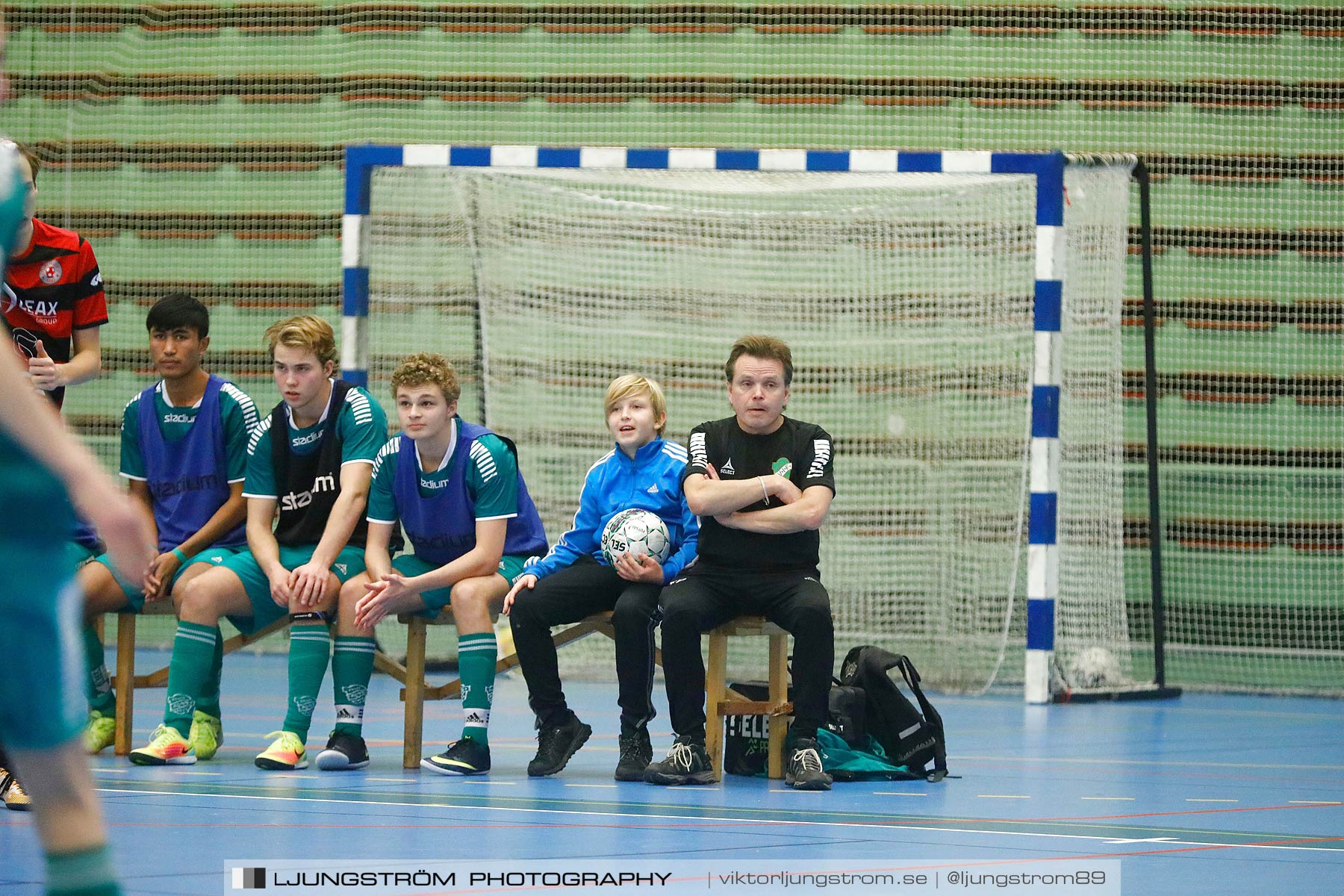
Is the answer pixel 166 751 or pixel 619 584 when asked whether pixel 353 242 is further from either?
pixel 166 751

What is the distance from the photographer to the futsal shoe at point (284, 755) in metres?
5.24

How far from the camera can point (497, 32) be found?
10695mm

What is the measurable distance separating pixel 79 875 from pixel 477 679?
127 inches

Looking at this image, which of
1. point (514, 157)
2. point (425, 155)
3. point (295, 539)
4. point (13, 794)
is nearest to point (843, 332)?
point (514, 157)

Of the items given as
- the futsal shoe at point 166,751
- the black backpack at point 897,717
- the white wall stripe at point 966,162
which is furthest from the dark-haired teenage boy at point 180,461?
the white wall stripe at point 966,162

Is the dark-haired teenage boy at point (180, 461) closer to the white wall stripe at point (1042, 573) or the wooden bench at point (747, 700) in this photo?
the wooden bench at point (747, 700)

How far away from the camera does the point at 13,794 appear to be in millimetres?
4344

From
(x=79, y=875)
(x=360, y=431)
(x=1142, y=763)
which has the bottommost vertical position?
(x=1142, y=763)

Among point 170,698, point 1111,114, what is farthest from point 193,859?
point 1111,114

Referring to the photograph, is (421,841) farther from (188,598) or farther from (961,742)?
(961,742)

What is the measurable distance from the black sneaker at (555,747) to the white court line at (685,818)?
814 millimetres

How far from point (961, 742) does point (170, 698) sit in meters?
2.92

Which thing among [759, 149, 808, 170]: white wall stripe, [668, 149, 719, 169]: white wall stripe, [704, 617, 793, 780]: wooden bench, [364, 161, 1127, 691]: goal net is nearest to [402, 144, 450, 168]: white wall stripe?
[364, 161, 1127, 691]: goal net

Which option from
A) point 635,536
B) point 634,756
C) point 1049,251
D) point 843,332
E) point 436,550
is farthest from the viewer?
point 843,332
